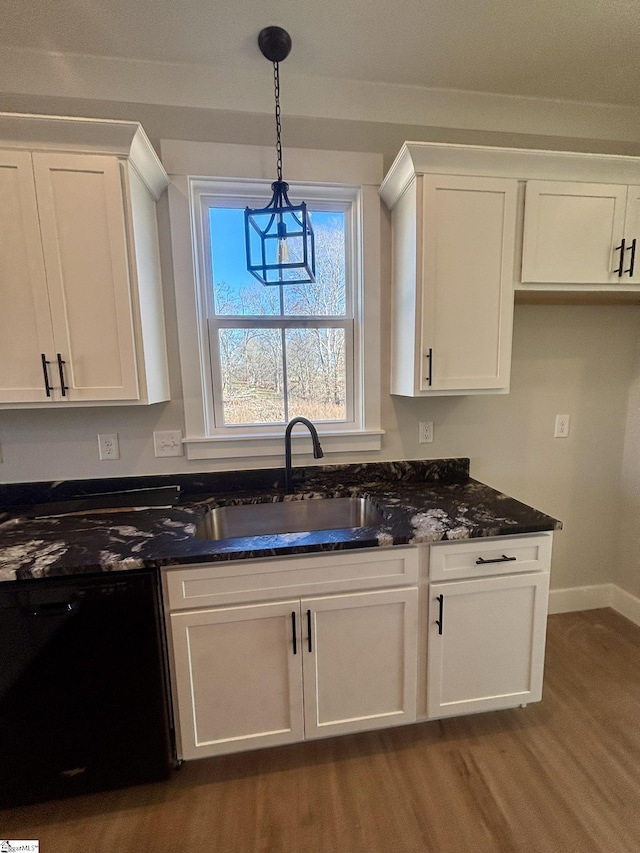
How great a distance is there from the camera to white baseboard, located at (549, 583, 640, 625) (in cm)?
234

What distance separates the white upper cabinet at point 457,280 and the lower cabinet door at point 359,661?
94cm

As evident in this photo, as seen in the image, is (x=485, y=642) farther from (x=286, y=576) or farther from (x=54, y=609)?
(x=54, y=609)

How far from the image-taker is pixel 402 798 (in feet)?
4.40

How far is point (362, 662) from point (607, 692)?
1.29 meters

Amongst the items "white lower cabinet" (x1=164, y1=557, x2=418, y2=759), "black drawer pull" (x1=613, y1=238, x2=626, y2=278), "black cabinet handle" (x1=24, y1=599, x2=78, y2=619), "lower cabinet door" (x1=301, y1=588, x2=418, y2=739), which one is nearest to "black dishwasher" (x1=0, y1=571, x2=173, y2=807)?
"black cabinet handle" (x1=24, y1=599, x2=78, y2=619)

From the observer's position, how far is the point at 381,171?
185 centimetres

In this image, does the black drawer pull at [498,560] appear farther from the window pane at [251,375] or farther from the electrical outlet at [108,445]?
the electrical outlet at [108,445]

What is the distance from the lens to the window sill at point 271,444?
1894mm

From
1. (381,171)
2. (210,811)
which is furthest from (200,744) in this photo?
(381,171)

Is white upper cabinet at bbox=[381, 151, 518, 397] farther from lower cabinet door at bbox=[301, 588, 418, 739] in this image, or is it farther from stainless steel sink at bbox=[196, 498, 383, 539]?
lower cabinet door at bbox=[301, 588, 418, 739]

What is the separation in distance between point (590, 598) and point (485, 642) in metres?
1.36

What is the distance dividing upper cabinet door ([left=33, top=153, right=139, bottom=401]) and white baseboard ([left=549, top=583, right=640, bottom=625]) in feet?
8.74

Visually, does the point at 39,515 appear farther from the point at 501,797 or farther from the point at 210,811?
the point at 501,797

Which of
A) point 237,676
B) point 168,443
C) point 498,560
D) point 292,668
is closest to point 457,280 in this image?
point 498,560
